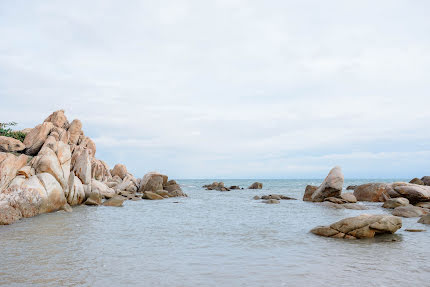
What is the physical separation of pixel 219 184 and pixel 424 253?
65976 mm

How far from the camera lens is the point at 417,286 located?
8.27 m

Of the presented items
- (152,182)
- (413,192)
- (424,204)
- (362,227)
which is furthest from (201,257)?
(152,182)

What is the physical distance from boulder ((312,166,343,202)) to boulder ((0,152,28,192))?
27.8m

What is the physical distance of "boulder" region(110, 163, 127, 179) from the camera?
6219 cm

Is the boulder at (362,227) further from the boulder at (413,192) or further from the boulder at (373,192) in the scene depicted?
the boulder at (373,192)

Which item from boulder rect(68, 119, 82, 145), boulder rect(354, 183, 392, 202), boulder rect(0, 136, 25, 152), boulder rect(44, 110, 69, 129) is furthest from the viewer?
boulder rect(68, 119, 82, 145)

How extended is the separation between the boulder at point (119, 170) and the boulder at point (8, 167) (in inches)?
1497

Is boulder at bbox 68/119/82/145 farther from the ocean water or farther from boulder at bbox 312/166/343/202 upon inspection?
boulder at bbox 312/166/343/202

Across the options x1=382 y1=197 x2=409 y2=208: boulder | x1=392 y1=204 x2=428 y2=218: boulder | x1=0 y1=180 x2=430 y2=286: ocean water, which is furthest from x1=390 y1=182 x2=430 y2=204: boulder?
x1=0 y1=180 x2=430 y2=286: ocean water

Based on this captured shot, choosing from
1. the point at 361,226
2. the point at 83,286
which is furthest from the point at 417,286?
the point at 83,286

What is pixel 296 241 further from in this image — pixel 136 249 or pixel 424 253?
pixel 136 249

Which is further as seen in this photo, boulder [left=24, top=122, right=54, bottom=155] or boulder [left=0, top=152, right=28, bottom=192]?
boulder [left=24, top=122, right=54, bottom=155]

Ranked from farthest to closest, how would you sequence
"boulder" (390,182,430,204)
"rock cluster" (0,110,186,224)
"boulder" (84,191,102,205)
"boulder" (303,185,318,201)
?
"boulder" (303,185,318,201) < "boulder" (84,191,102,205) < "boulder" (390,182,430,204) < "rock cluster" (0,110,186,224)

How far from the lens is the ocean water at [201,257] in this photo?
867 centimetres
